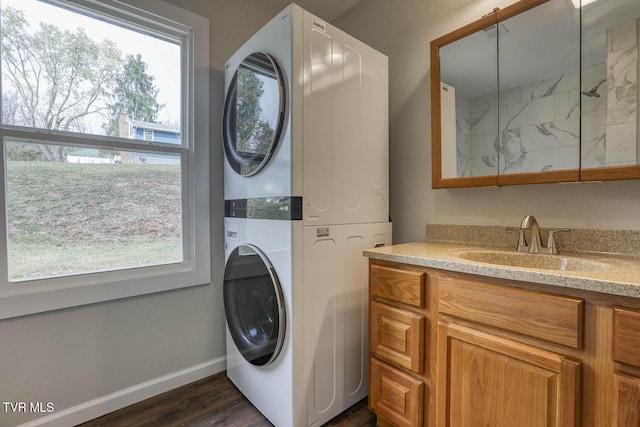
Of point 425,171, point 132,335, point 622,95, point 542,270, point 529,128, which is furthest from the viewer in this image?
point 425,171

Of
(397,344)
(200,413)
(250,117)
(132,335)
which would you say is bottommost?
(200,413)

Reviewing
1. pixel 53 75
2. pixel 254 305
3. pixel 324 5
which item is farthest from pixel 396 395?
pixel 324 5

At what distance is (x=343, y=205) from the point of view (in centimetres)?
151

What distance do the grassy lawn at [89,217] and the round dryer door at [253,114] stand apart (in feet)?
1.51

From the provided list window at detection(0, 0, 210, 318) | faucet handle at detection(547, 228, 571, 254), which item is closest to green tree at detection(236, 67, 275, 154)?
window at detection(0, 0, 210, 318)

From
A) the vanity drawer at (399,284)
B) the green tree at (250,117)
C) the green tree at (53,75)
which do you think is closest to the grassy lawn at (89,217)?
the green tree at (53,75)

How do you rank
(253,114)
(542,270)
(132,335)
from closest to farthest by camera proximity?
1. (542,270)
2. (253,114)
3. (132,335)

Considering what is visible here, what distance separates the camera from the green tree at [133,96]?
161 centimetres

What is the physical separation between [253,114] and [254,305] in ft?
3.26

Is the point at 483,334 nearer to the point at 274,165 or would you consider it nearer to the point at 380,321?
the point at 380,321

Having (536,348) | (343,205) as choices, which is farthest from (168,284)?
(536,348)

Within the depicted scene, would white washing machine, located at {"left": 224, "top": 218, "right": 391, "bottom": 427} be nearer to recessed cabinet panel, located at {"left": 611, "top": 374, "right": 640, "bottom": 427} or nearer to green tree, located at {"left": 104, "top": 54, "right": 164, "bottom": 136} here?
green tree, located at {"left": 104, "top": 54, "right": 164, "bottom": 136}

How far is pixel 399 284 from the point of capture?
1264mm

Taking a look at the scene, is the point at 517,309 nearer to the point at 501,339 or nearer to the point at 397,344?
the point at 501,339
